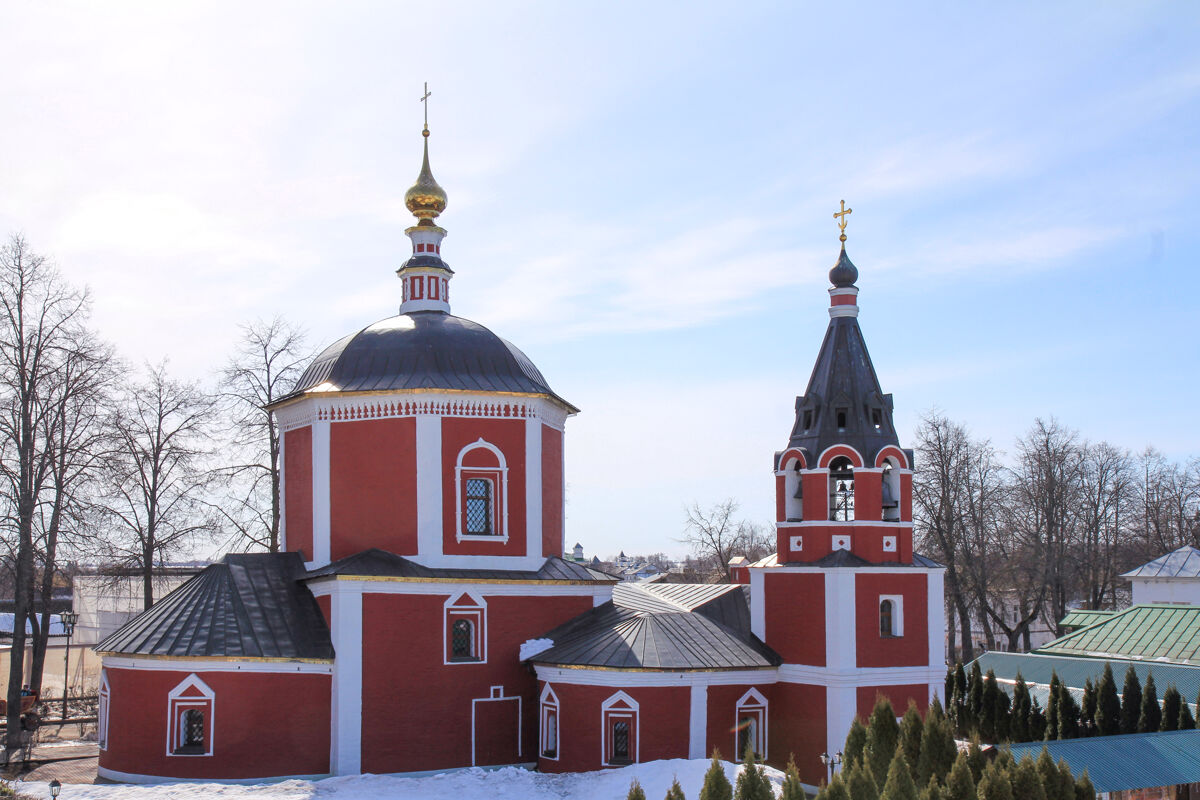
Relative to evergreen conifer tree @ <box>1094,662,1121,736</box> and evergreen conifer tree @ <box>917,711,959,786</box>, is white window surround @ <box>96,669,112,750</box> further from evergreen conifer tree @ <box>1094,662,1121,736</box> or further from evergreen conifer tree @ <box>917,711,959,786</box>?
evergreen conifer tree @ <box>1094,662,1121,736</box>

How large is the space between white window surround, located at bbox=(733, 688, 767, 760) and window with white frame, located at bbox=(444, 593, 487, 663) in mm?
4340

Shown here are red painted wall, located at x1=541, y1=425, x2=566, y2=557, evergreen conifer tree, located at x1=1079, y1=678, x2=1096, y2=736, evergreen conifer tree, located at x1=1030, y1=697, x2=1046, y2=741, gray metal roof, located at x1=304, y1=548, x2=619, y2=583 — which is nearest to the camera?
gray metal roof, located at x1=304, y1=548, x2=619, y2=583

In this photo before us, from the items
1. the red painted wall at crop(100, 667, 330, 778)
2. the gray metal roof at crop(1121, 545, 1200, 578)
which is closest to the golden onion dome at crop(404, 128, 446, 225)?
the red painted wall at crop(100, 667, 330, 778)

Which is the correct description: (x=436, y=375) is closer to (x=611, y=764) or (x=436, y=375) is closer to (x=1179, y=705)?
(x=611, y=764)

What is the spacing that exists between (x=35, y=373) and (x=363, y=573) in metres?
7.92

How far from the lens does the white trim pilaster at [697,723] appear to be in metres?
16.8

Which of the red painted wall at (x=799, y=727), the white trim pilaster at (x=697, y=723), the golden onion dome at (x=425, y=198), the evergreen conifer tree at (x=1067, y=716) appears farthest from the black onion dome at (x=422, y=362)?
the evergreen conifer tree at (x=1067, y=716)

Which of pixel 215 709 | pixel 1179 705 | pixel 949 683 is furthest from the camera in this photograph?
pixel 949 683

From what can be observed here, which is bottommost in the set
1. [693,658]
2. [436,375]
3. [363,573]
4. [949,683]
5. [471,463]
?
[949,683]

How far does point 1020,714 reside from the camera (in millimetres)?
21984

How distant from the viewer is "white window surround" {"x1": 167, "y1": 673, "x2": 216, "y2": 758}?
16.6 m

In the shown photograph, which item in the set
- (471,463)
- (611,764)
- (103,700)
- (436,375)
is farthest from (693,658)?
(103,700)

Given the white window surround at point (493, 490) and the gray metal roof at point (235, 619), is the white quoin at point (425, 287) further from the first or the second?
the gray metal roof at point (235, 619)

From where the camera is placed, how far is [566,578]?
749 inches
